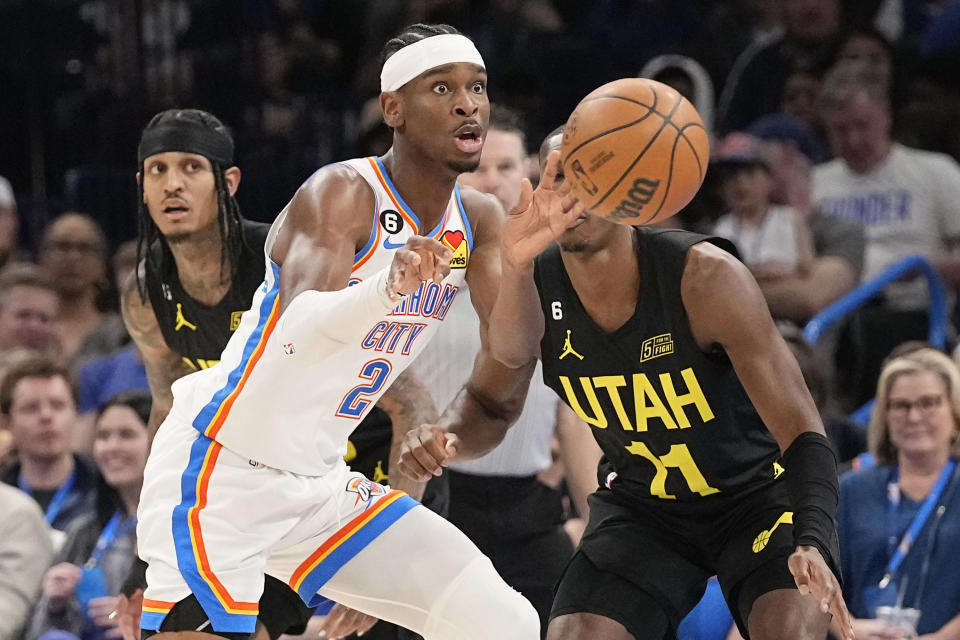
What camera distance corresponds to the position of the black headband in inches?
199

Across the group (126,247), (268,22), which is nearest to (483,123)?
(126,247)

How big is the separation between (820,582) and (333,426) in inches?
57.2

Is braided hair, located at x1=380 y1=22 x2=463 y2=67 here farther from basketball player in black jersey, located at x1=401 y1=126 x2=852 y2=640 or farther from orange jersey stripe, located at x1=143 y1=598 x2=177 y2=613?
orange jersey stripe, located at x1=143 y1=598 x2=177 y2=613

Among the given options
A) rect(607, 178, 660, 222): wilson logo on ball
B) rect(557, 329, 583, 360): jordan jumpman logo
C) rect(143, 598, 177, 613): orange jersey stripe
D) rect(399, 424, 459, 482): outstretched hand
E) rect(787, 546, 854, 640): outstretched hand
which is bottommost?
rect(143, 598, 177, 613): orange jersey stripe

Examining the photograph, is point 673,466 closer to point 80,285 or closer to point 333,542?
point 333,542

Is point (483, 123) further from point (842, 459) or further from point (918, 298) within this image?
point (918, 298)

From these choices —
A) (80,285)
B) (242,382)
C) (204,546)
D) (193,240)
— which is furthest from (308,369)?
(80,285)

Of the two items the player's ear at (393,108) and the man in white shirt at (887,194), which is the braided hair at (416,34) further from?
the man in white shirt at (887,194)

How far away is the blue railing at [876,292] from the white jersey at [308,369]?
11.4ft

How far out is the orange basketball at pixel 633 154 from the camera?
3.85m

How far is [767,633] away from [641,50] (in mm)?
6708

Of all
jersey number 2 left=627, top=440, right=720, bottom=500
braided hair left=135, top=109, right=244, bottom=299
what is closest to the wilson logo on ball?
jersey number 2 left=627, top=440, right=720, bottom=500

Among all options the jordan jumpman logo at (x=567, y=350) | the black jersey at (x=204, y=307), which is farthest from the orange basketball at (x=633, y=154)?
the black jersey at (x=204, y=307)

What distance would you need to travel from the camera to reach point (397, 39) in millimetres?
4621
